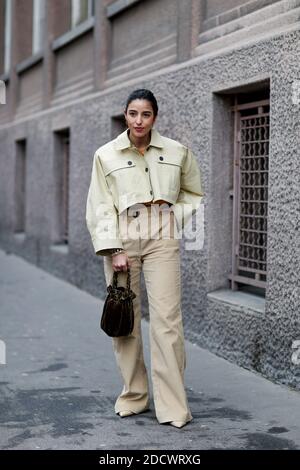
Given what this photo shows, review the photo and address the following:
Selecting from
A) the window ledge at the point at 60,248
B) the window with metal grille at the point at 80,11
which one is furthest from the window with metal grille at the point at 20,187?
the window with metal grille at the point at 80,11

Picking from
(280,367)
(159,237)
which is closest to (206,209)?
(280,367)

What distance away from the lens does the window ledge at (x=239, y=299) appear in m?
7.32

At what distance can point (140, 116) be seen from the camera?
17.9ft

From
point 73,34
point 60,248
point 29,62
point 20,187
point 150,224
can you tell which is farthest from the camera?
point 20,187

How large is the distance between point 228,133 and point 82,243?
177 inches

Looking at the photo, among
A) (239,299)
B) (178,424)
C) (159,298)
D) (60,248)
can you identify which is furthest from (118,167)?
(60,248)

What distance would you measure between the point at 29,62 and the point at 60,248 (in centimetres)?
408

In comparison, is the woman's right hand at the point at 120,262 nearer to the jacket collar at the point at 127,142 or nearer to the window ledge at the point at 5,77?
the jacket collar at the point at 127,142

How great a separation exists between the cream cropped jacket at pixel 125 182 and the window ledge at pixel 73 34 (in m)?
7.14

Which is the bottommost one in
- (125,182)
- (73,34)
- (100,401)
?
(100,401)

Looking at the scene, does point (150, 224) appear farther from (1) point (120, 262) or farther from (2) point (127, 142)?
(2) point (127, 142)

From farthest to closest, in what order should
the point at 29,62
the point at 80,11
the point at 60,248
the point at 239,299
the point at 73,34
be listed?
the point at 29,62 → the point at 60,248 → the point at 80,11 → the point at 73,34 → the point at 239,299

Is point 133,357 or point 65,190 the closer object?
point 133,357

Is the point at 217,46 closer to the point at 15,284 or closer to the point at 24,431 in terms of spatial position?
the point at 24,431
